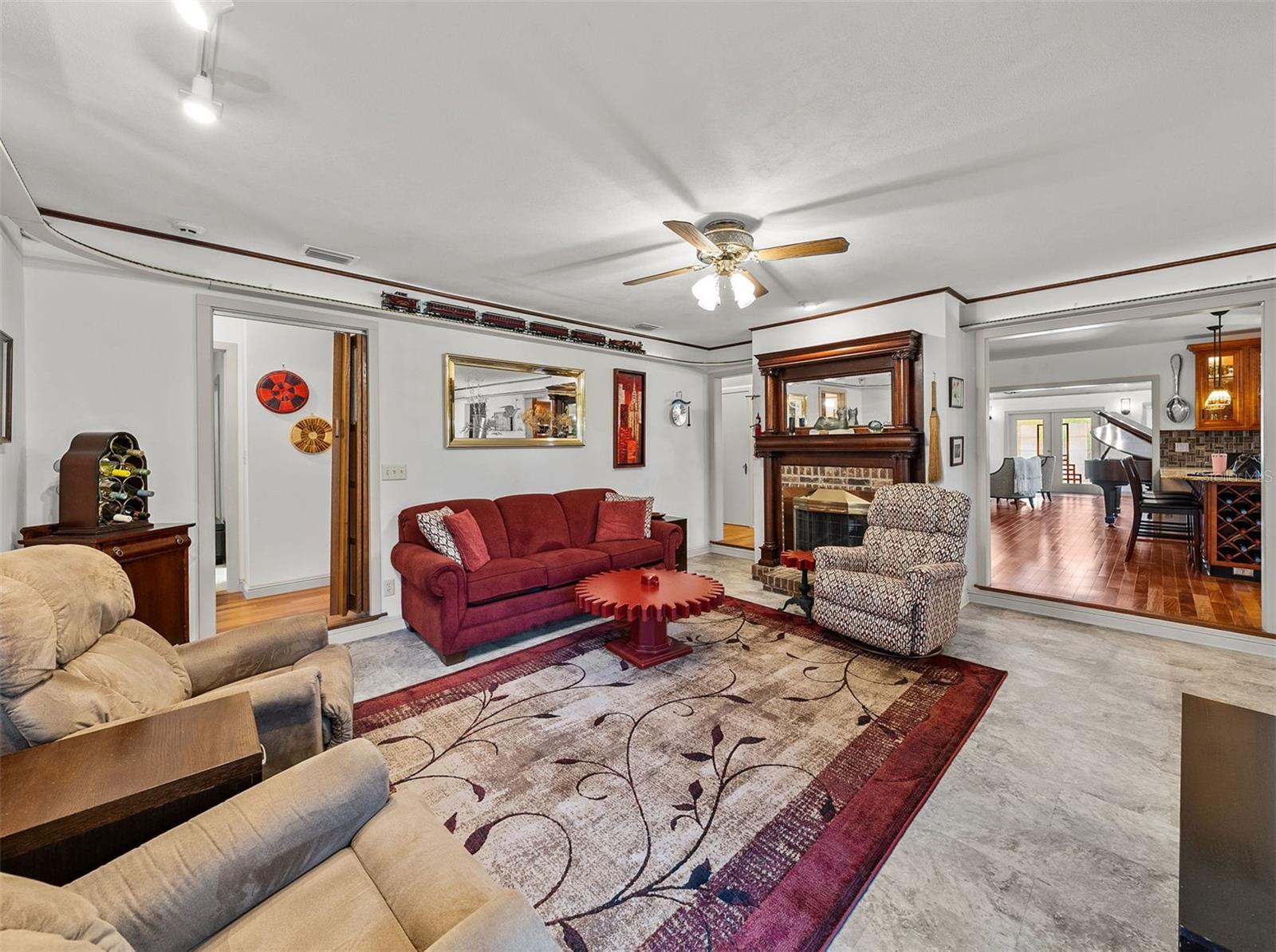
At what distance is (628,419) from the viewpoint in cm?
557

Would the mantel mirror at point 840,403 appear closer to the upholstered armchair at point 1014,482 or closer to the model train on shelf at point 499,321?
the model train on shelf at point 499,321

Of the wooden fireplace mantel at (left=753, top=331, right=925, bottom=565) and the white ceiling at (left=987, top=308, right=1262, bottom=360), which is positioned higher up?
the white ceiling at (left=987, top=308, right=1262, bottom=360)

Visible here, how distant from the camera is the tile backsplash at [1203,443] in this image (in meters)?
5.70

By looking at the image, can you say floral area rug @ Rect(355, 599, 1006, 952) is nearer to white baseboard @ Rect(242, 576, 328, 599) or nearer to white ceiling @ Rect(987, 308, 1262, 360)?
white baseboard @ Rect(242, 576, 328, 599)

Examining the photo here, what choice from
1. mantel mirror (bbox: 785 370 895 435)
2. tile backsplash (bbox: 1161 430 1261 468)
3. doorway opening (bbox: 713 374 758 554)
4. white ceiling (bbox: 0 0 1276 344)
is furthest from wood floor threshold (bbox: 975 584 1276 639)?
tile backsplash (bbox: 1161 430 1261 468)

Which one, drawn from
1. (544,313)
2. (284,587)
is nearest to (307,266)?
(544,313)

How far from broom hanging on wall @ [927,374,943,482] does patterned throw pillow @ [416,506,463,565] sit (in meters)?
3.62

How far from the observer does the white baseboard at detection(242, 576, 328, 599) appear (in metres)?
4.58

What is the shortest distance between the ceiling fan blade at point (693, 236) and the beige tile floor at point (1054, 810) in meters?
2.49

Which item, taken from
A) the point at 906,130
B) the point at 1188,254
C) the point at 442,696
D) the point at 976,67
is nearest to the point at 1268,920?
the point at 976,67

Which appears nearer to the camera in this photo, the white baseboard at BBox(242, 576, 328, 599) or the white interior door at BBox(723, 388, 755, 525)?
the white baseboard at BBox(242, 576, 328, 599)

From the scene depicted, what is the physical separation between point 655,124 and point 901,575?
307 cm

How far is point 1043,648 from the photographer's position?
3422mm

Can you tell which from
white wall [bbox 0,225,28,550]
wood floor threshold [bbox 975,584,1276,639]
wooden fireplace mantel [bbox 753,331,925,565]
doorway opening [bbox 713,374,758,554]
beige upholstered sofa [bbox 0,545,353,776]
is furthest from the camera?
doorway opening [bbox 713,374,758,554]
